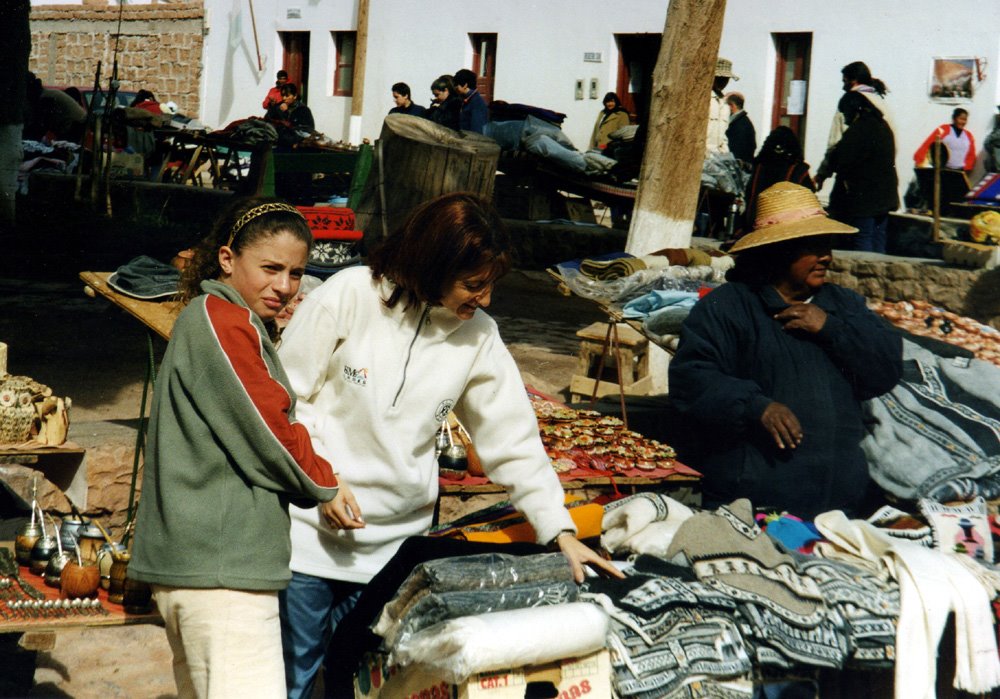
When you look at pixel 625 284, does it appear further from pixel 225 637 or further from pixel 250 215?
pixel 225 637

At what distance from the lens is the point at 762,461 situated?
3.97m

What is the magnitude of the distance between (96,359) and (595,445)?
356 centimetres

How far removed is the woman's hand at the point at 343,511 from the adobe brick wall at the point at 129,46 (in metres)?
21.7

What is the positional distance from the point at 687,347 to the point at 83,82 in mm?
23989

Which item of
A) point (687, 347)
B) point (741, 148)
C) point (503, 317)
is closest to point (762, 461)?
point (687, 347)

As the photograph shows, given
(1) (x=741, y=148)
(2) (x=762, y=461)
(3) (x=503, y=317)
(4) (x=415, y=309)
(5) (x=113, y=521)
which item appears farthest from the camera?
(1) (x=741, y=148)

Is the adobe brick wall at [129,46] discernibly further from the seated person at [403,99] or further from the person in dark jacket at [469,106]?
the person in dark jacket at [469,106]

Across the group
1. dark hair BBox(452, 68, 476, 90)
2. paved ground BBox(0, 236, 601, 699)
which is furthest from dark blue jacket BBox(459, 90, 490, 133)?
paved ground BBox(0, 236, 601, 699)

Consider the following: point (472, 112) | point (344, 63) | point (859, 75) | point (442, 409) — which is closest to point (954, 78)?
point (859, 75)

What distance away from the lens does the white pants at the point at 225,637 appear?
2.44m

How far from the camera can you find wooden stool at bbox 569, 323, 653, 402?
673 centimetres

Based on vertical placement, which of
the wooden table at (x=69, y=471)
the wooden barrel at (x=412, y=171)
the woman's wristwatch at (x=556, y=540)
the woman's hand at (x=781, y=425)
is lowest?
the wooden table at (x=69, y=471)

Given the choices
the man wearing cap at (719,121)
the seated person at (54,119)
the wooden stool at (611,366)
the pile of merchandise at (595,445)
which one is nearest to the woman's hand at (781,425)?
the pile of merchandise at (595,445)

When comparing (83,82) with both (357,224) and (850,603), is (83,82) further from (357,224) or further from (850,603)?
(850,603)
